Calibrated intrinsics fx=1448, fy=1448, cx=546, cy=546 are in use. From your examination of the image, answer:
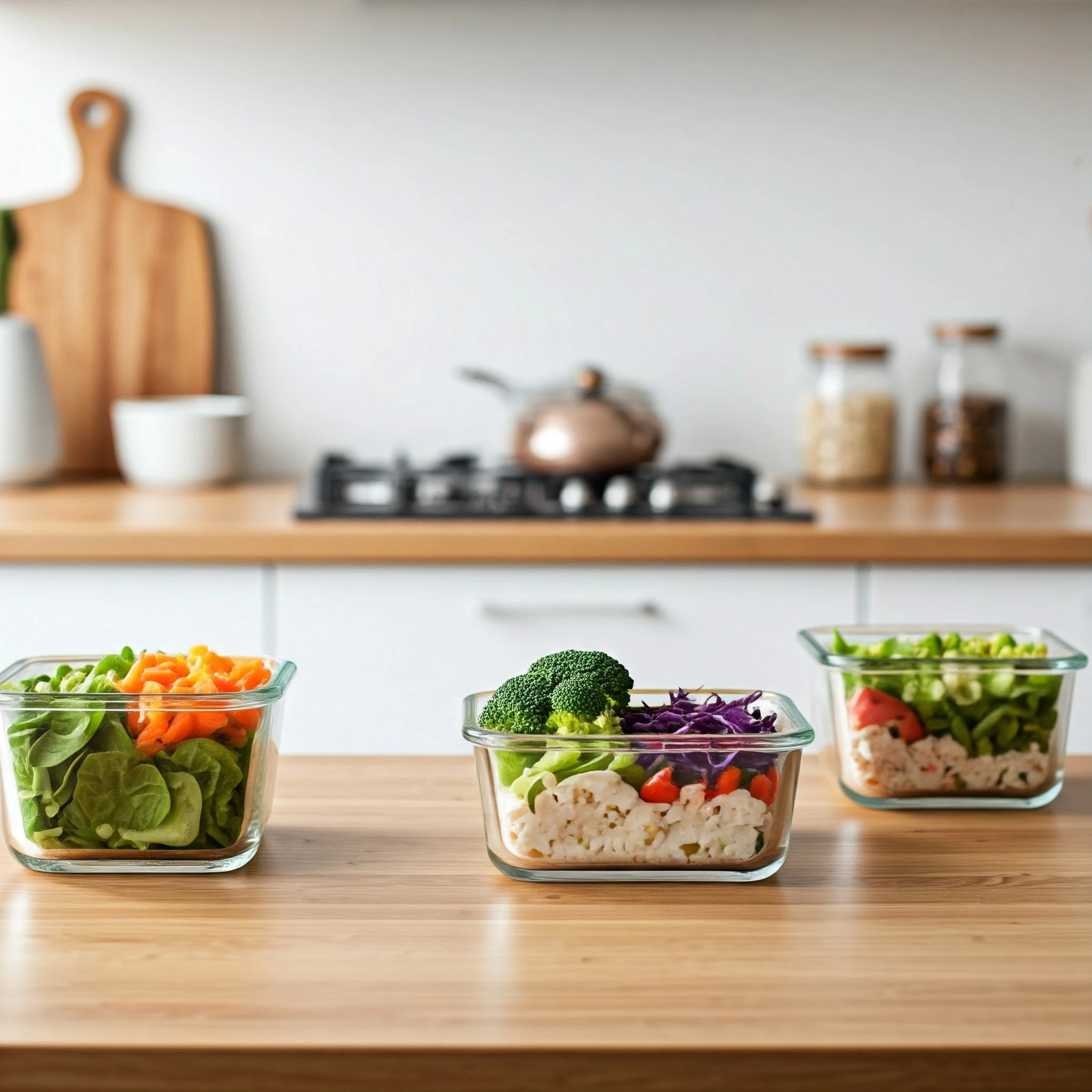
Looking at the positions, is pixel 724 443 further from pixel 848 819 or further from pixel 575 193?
pixel 848 819

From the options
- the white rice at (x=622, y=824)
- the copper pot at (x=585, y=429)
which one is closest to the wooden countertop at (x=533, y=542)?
the copper pot at (x=585, y=429)

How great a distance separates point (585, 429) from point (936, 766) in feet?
4.44

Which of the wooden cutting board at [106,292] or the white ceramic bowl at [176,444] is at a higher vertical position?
the wooden cutting board at [106,292]

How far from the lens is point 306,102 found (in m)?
2.76

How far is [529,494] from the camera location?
7.97 feet

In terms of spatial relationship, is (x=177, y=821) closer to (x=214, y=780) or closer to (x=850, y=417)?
(x=214, y=780)

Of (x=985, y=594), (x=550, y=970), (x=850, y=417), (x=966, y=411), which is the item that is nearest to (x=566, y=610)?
(x=985, y=594)

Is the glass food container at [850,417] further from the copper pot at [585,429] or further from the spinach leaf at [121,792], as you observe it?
the spinach leaf at [121,792]

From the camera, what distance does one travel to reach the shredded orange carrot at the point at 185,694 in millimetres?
982

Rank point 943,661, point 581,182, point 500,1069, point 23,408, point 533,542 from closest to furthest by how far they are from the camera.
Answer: point 500,1069 < point 943,661 < point 533,542 < point 23,408 < point 581,182

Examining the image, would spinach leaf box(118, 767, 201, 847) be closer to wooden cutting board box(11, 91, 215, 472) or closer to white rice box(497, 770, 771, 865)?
white rice box(497, 770, 771, 865)

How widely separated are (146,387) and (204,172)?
43cm

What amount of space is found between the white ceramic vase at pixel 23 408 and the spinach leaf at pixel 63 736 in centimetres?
169

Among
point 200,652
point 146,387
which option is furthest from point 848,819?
point 146,387
